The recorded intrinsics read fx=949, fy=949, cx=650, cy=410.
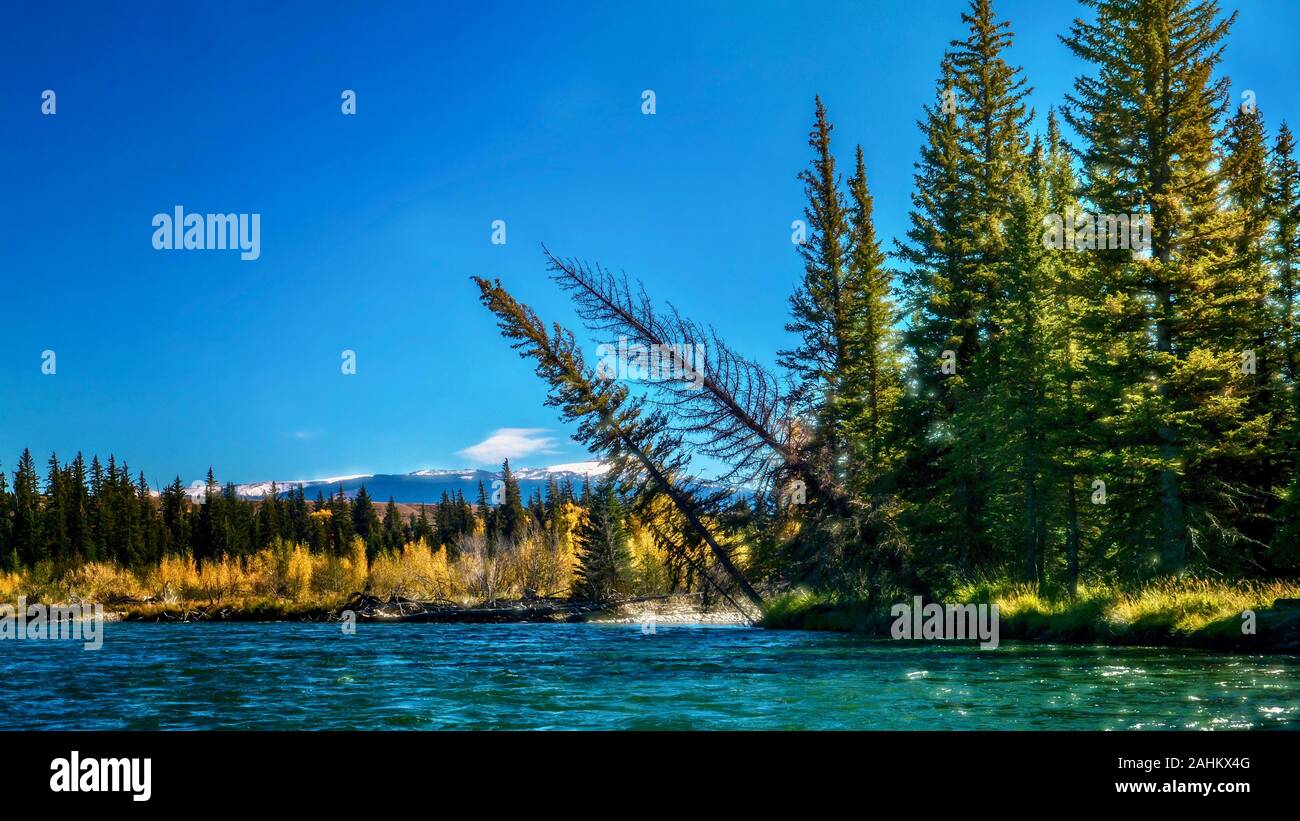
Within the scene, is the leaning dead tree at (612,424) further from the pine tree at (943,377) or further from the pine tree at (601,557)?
the pine tree at (601,557)

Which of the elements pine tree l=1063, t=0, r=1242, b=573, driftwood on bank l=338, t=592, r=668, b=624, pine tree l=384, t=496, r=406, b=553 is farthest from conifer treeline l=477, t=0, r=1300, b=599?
pine tree l=384, t=496, r=406, b=553

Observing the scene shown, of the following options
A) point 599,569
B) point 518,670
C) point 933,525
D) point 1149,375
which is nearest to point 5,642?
point 518,670

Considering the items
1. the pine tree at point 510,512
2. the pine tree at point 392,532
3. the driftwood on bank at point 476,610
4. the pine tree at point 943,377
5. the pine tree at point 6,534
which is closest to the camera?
the pine tree at point 943,377

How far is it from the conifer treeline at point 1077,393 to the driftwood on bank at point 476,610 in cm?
3333

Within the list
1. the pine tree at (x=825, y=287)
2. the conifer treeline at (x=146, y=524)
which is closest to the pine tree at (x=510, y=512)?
the conifer treeline at (x=146, y=524)

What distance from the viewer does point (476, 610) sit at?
69812mm

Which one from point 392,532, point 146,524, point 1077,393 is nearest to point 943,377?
point 1077,393

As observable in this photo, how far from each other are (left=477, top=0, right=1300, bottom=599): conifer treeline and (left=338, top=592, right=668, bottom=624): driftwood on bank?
3333 cm

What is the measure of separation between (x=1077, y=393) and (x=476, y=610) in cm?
4979

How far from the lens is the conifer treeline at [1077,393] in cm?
2777
